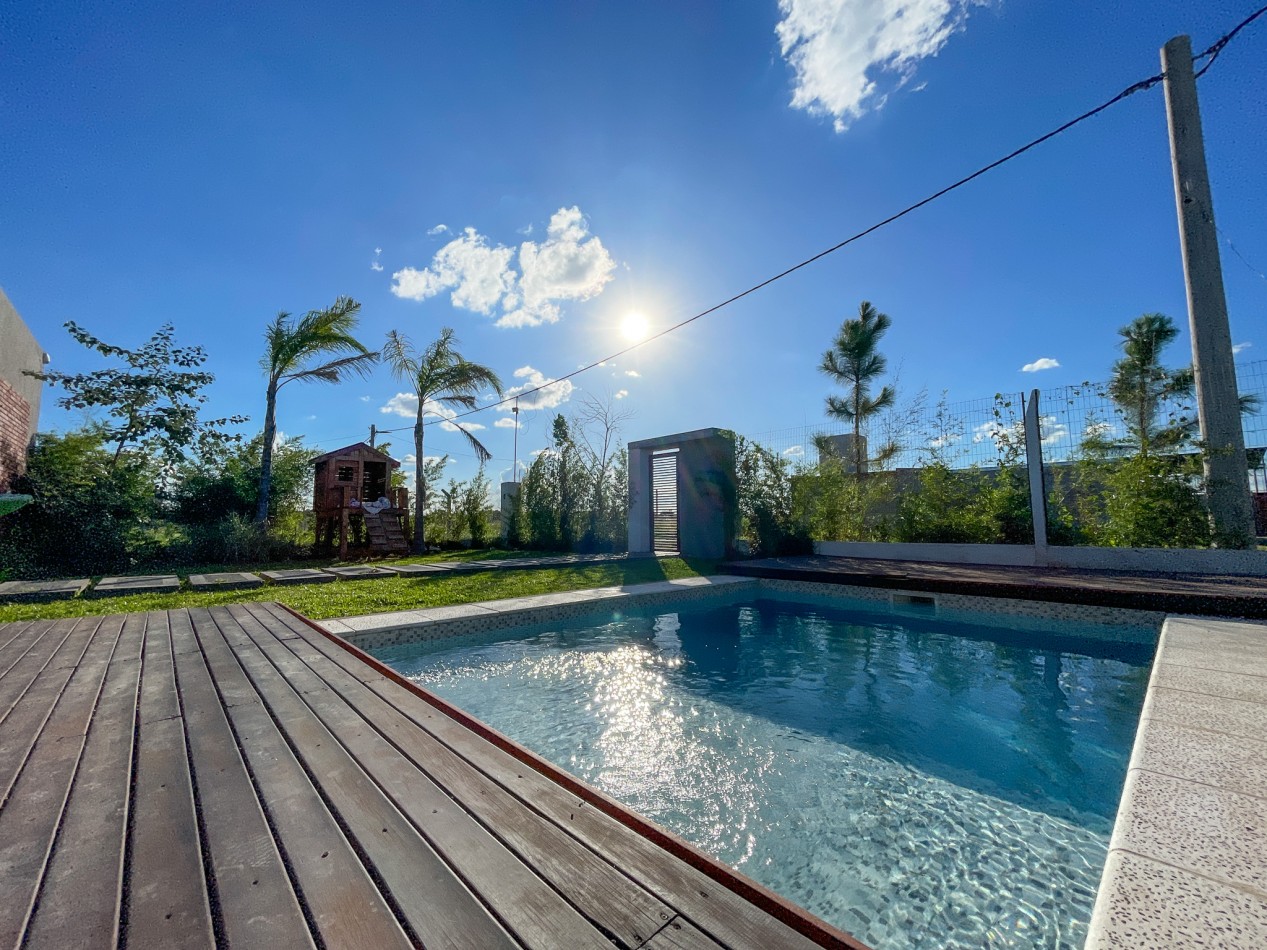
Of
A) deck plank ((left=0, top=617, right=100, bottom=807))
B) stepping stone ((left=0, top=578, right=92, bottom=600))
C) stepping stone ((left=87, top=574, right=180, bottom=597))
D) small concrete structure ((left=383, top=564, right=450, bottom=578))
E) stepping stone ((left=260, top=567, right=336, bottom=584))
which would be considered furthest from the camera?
small concrete structure ((left=383, top=564, right=450, bottom=578))

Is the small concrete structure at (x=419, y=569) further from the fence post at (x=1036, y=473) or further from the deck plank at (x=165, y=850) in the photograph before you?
the fence post at (x=1036, y=473)

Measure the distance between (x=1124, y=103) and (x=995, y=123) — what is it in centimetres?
126

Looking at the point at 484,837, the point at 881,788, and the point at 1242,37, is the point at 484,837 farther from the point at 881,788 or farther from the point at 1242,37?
the point at 1242,37

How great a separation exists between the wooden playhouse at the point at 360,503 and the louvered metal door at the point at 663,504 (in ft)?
20.0

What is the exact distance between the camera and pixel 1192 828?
136 centimetres

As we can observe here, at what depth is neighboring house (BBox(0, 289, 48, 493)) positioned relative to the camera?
7223 mm

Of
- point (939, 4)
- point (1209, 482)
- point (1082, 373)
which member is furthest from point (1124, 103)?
point (1209, 482)

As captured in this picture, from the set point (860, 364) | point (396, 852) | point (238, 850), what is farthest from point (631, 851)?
point (860, 364)

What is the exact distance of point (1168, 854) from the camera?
1257 mm

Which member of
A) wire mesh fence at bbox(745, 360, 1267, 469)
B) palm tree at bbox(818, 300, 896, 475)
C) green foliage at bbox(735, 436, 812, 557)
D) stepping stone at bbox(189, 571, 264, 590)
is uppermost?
palm tree at bbox(818, 300, 896, 475)

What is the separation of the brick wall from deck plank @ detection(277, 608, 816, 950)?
9802 millimetres

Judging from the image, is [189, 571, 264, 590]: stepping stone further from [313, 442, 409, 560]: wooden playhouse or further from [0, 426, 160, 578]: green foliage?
[313, 442, 409, 560]: wooden playhouse

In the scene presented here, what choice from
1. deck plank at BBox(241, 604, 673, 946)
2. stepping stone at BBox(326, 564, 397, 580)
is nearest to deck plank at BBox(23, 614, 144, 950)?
deck plank at BBox(241, 604, 673, 946)

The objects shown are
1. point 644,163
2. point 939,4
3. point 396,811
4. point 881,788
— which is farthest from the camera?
point 644,163
